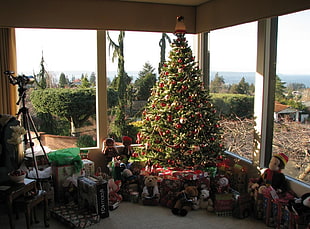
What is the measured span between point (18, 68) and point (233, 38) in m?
2.98

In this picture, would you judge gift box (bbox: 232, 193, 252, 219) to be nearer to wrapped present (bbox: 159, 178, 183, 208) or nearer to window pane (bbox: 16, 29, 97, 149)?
wrapped present (bbox: 159, 178, 183, 208)

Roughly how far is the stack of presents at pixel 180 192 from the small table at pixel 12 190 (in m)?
0.50

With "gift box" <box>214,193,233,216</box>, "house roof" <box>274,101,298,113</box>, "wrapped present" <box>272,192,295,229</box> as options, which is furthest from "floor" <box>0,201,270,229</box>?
"house roof" <box>274,101,298,113</box>

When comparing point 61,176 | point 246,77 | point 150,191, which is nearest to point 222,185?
point 150,191

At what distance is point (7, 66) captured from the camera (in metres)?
4.29

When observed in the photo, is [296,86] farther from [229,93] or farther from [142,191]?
[142,191]

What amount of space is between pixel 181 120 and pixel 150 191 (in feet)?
3.10

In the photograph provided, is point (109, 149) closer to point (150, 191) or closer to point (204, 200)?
point (150, 191)

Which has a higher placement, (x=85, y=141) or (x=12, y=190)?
(x=85, y=141)

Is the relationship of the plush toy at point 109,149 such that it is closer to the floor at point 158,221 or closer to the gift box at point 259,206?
the floor at point 158,221

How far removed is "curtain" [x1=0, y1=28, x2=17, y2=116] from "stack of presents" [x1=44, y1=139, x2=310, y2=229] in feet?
3.59

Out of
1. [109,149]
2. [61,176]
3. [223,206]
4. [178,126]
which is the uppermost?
[178,126]

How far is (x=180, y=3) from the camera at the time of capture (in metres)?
4.83

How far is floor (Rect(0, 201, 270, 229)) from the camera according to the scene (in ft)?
11.1
